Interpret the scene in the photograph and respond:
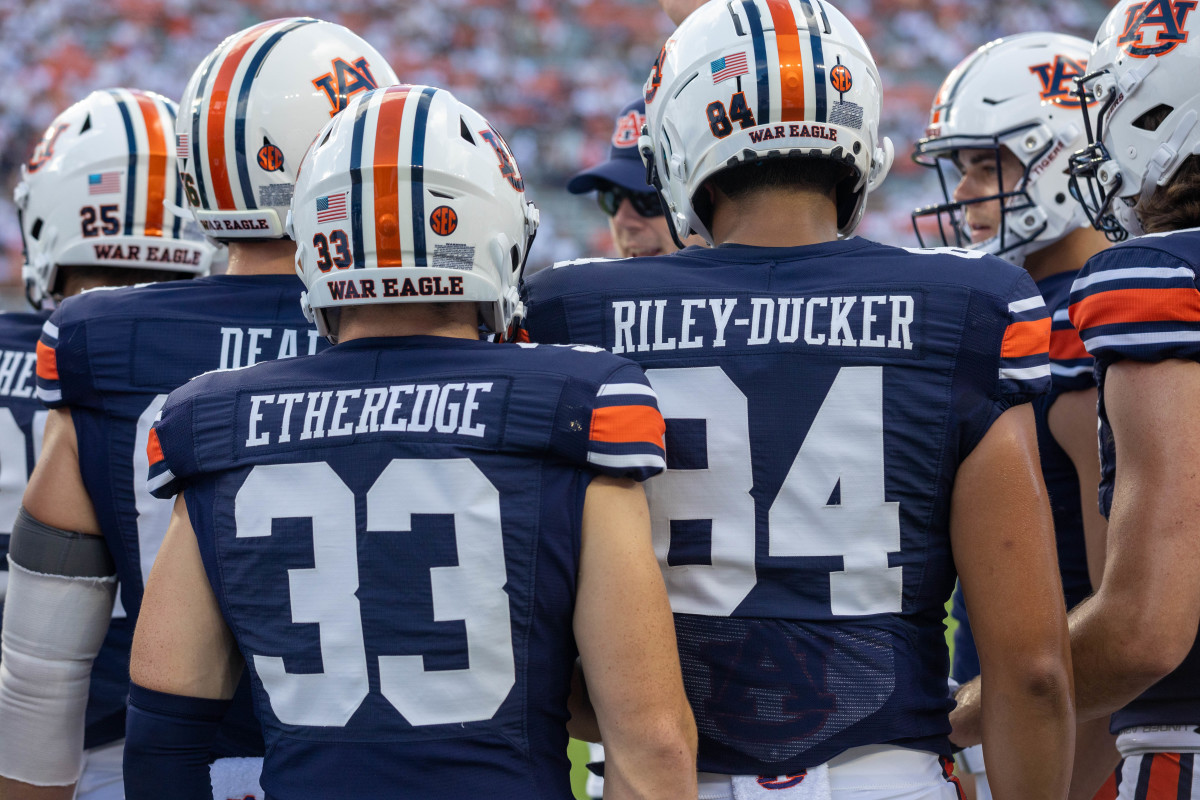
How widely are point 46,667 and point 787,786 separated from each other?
141 cm

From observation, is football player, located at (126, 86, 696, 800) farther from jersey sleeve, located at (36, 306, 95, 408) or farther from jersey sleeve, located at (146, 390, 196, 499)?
jersey sleeve, located at (36, 306, 95, 408)

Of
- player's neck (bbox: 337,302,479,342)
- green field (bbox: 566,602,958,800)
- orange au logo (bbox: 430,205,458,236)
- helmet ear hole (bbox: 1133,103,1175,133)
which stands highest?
helmet ear hole (bbox: 1133,103,1175,133)

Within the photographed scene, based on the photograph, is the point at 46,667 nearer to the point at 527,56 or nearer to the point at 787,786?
the point at 787,786

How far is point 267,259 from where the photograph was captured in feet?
7.61

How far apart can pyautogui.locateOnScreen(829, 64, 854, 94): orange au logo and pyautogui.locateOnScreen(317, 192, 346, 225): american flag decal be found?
861mm

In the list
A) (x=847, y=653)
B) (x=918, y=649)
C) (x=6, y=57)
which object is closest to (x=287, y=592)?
(x=847, y=653)

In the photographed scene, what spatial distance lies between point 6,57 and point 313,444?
1608 centimetres

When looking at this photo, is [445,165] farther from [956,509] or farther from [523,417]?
[956,509]

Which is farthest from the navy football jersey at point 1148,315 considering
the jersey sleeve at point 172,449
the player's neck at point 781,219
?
the jersey sleeve at point 172,449

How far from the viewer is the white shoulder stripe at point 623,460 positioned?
156 centimetres

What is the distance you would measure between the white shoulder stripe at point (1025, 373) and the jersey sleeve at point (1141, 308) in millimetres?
240

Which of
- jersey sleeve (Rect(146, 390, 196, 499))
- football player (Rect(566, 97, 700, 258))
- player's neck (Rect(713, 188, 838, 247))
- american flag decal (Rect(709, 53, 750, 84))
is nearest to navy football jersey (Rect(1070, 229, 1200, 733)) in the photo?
player's neck (Rect(713, 188, 838, 247))

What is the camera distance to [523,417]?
1.57m

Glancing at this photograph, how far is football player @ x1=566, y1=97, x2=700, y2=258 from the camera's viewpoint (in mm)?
3975
